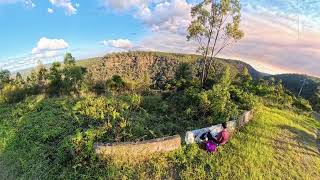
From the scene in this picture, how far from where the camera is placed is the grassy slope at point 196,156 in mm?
10859

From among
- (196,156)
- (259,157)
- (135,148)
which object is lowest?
(259,157)

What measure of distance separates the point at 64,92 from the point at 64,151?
10519 millimetres

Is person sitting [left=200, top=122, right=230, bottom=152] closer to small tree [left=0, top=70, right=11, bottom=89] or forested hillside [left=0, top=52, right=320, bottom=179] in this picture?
forested hillside [left=0, top=52, right=320, bottom=179]

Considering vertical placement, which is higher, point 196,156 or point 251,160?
point 196,156

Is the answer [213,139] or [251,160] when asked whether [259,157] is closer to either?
[251,160]

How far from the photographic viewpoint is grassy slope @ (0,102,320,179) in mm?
10859

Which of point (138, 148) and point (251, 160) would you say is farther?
point (251, 160)

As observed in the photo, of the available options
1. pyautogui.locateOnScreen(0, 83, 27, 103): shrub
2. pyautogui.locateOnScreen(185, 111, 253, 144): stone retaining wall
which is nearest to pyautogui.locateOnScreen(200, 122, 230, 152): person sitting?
pyautogui.locateOnScreen(185, 111, 253, 144): stone retaining wall

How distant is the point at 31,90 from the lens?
70.2ft

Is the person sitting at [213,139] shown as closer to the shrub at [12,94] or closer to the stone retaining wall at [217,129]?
the stone retaining wall at [217,129]

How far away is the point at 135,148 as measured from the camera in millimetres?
10961

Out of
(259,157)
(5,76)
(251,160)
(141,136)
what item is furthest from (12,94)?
(259,157)

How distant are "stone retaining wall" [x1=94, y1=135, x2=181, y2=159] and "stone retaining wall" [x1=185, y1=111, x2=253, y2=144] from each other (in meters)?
0.81

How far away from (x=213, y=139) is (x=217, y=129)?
1.15 meters
